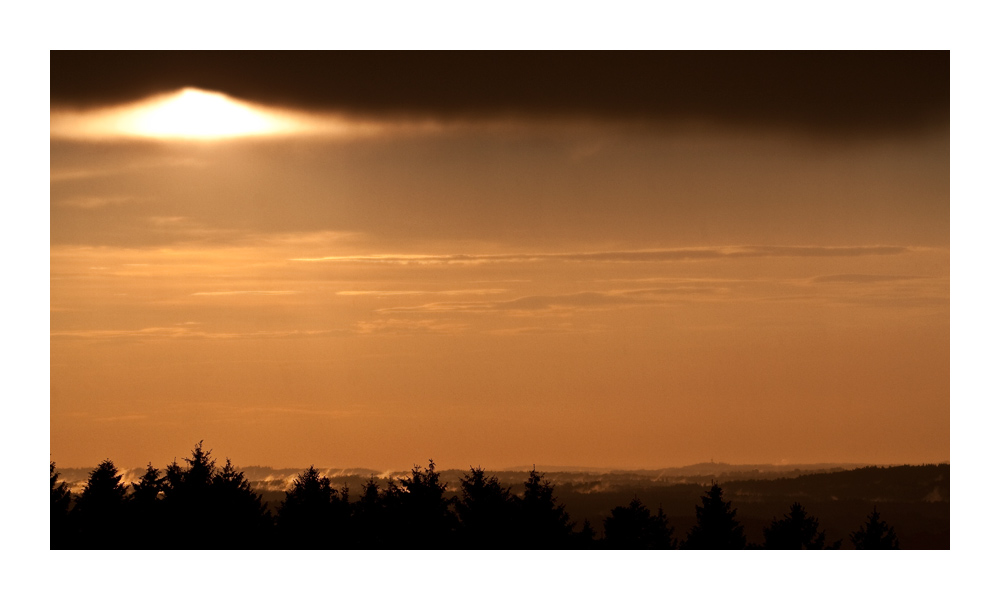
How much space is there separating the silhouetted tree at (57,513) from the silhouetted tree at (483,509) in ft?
9.01

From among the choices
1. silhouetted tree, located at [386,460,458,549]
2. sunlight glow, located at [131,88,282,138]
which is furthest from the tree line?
sunlight glow, located at [131,88,282,138]

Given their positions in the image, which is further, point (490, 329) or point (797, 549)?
point (490, 329)

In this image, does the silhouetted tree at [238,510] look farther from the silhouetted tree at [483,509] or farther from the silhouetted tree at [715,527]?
the silhouetted tree at [715,527]

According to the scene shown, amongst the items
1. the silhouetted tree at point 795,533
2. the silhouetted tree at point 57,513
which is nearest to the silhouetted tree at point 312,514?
the silhouetted tree at point 57,513

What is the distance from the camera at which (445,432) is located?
7.45 metres

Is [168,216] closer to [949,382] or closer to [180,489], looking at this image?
[180,489]

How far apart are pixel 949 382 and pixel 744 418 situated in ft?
4.78

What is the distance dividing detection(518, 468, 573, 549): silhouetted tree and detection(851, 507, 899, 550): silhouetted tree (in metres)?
2.09

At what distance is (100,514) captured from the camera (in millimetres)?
7043

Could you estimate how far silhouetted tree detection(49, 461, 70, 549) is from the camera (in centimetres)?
695

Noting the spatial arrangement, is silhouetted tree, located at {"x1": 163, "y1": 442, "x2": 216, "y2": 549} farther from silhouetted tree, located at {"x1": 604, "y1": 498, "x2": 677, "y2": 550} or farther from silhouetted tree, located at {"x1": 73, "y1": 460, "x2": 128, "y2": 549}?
silhouetted tree, located at {"x1": 604, "y1": 498, "x2": 677, "y2": 550}

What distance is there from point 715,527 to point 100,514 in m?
4.38

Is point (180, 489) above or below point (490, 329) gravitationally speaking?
below

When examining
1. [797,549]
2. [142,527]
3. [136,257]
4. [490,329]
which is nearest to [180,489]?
[142,527]
